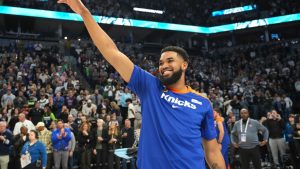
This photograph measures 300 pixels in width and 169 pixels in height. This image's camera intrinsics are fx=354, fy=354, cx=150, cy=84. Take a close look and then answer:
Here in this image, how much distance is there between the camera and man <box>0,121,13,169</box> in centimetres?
925

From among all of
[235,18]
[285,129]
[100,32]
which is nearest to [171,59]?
[100,32]

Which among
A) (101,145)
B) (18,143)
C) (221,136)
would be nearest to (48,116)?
(18,143)

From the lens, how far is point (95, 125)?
11570 mm

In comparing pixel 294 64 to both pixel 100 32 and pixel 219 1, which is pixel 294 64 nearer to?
pixel 219 1

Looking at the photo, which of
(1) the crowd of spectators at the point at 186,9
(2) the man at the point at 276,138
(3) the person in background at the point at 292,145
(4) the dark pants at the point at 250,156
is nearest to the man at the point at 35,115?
(4) the dark pants at the point at 250,156

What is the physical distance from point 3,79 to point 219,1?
2463cm

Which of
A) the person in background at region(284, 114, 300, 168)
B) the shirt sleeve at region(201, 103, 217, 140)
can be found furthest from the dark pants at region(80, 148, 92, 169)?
the shirt sleeve at region(201, 103, 217, 140)

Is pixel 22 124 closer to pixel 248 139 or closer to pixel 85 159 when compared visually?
pixel 85 159

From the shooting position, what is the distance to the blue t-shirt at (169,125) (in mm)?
2197

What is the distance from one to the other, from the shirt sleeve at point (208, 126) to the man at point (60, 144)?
7999 millimetres

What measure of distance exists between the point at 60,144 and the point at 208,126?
8206mm

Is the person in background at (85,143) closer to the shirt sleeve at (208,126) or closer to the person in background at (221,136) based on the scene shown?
the person in background at (221,136)

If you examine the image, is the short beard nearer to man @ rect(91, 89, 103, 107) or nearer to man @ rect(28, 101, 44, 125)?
man @ rect(28, 101, 44, 125)


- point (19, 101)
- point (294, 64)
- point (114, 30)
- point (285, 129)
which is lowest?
point (285, 129)
